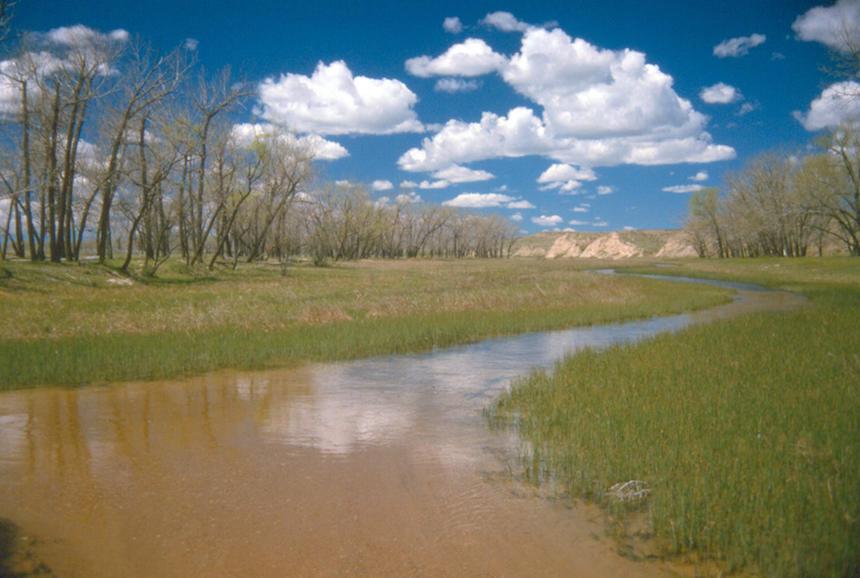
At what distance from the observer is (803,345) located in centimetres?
1427

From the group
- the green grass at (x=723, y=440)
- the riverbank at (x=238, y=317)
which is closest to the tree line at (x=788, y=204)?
the riverbank at (x=238, y=317)

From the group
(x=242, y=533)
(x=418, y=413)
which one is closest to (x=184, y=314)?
(x=418, y=413)

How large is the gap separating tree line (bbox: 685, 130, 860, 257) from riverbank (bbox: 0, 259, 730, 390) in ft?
92.5

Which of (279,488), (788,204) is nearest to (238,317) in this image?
(279,488)

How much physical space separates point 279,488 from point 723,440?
566cm

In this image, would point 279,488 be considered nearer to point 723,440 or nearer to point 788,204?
point 723,440

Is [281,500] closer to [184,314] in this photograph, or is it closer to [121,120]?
[184,314]

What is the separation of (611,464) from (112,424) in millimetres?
8125

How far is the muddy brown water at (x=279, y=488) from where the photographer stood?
226 inches

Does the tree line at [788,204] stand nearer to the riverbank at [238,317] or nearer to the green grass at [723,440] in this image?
the riverbank at [238,317]

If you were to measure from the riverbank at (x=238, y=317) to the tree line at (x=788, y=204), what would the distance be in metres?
28.2

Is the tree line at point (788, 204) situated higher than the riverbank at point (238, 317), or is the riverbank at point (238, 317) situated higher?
the tree line at point (788, 204)

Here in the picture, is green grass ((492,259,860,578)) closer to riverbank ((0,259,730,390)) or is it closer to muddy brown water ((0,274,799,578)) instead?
muddy brown water ((0,274,799,578))

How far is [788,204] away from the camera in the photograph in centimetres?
6056
